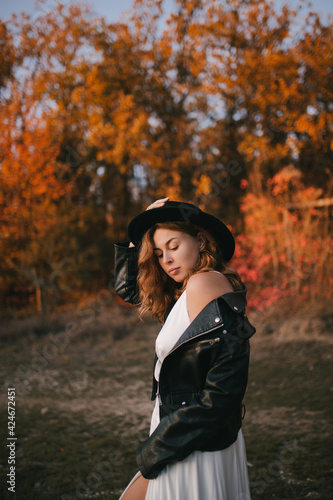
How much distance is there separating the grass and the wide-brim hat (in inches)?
84.8

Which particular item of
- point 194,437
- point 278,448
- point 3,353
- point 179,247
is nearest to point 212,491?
point 194,437

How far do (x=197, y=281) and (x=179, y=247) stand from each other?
0.26 m

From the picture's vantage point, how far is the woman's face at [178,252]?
1688 mm

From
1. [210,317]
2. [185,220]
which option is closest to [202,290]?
[210,317]

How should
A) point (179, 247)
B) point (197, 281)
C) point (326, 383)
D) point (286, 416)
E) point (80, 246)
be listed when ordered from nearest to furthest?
point (197, 281) < point (179, 247) < point (286, 416) < point (326, 383) < point (80, 246)

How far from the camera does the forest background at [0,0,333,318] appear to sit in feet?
29.6

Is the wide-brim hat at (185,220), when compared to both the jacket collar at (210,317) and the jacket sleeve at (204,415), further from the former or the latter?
the jacket sleeve at (204,415)

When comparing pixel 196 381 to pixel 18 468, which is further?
pixel 18 468

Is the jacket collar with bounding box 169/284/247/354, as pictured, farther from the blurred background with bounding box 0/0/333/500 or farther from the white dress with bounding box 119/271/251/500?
the blurred background with bounding box 0/0/333/500

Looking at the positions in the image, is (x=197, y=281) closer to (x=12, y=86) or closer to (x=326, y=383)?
(x=326, y=383)

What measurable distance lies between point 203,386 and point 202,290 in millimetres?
364

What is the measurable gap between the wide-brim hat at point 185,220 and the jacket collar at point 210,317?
0.45 meters

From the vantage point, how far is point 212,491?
135 cm

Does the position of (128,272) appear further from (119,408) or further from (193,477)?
(119,408)
